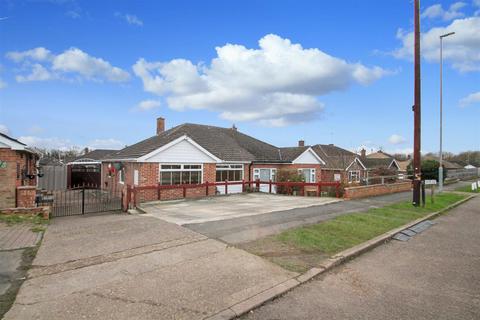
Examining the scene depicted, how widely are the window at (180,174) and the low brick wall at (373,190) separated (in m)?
8.98

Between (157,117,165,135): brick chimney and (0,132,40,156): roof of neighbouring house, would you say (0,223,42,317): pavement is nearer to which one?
(0,132,40,156): roof of neighbouring house

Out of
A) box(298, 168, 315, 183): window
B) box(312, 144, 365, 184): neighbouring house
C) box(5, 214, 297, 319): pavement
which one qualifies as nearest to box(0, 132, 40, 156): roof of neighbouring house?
box(5, 214, 297, 319): pavement

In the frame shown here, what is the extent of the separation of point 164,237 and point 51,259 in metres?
2.44

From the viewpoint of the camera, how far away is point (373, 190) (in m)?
18.8

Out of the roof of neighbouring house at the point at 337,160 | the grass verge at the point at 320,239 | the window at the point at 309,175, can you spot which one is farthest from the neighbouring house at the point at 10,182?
the roof of neighbouring house at the point at 337,160

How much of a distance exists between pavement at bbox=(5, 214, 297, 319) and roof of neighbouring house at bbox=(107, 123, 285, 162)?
13.9 meters

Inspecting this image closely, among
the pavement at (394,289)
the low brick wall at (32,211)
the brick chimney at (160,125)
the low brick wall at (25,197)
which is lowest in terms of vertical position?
the pavement at (394,289)

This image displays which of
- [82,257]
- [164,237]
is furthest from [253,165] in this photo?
[82,257]

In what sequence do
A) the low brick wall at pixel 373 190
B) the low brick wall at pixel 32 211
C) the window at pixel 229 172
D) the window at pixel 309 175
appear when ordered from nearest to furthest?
the low brick wall at pixel 32 211 → the low brick wall at pixel 373 190 → the window at pixel 229 172 → the window at pixel 309 175

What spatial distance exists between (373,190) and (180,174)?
39.5ft

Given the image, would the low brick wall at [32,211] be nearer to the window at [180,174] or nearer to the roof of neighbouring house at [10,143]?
the roof of neighbouring house at [10,143]

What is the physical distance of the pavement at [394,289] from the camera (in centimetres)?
409

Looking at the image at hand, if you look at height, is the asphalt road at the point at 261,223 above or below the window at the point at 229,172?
below

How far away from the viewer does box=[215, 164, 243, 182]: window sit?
21016 millimetres
